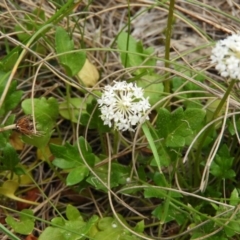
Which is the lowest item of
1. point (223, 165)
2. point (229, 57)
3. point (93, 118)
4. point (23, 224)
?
point (23, 224)

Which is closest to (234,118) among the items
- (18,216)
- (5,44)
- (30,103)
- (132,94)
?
(132,94)

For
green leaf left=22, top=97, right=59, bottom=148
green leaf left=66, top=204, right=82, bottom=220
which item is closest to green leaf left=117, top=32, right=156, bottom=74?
green leaf left=22, top=97, right=59, bottom=148

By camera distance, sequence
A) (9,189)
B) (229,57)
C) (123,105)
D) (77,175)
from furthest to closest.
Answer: (9,189)
(77,175)
(123,105)
(229,57)

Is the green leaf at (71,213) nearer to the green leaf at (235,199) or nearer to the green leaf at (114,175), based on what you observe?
the green leaf at (114,175)

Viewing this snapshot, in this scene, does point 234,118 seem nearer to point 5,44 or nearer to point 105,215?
point 105,215

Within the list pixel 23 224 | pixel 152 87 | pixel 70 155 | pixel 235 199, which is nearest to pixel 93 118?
pixel 70 155

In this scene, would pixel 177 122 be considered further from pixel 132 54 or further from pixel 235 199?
pixel 132 54
